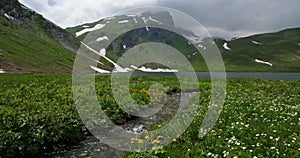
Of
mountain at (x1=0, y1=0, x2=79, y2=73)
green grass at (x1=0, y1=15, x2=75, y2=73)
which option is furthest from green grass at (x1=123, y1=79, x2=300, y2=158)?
green grass at (x1=0, y1=15, x2=75, y2=73)

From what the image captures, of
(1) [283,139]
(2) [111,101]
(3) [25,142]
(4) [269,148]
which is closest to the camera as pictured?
(4) [269,148]

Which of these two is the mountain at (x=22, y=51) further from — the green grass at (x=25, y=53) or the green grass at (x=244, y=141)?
the green grass at (x=244, y=141)

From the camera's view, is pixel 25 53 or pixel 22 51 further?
pixel 22 51

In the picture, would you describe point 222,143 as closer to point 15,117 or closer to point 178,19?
point 178,19

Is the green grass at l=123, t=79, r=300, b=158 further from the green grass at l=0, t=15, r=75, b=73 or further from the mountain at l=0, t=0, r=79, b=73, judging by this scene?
the green grass at l=0, t=15, r=75, b=73

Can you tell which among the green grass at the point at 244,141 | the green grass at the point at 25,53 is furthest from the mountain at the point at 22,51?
the green grass at the point at 244,141

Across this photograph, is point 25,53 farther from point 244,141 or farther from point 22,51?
point 244,141

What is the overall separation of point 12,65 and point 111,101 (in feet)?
334

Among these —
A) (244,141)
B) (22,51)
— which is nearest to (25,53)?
(22,51)

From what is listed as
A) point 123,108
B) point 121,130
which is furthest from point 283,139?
point 123,108

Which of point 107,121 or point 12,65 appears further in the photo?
point 12,65

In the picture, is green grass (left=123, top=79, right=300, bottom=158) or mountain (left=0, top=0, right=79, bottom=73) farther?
mountain (left=0, top=0, right=79, bottom=73)

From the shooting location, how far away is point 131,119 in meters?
18.0

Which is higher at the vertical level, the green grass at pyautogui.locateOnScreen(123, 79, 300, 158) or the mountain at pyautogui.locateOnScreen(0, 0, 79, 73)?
the mountain at pyautogui.locateOnScreen(0, 0, 79, 73)
